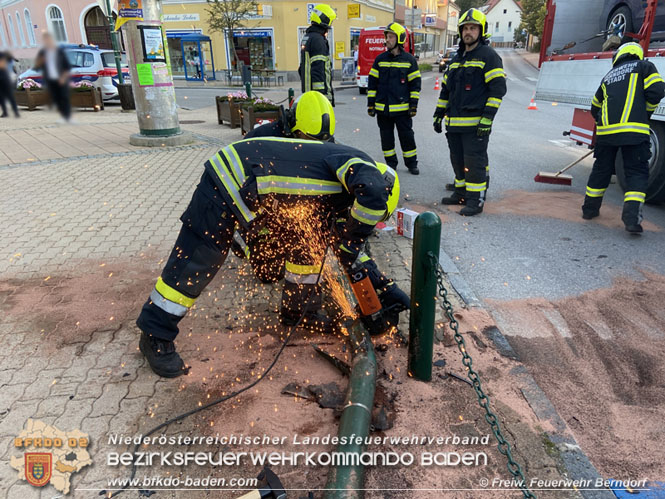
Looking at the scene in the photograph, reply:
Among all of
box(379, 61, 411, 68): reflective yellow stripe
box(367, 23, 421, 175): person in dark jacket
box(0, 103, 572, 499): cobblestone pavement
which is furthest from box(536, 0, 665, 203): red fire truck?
box(0, 103, 572, 499): cobblestone pavement

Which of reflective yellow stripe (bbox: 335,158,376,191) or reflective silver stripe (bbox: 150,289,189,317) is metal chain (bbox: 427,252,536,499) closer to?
reflective yellow stripe (bbox: 335,158,376,191)

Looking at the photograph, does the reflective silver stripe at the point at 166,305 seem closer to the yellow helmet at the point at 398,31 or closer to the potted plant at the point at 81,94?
the potted plant at the point at 81,94

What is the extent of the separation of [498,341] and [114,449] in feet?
7.90

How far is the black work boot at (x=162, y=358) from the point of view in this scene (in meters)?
2.79

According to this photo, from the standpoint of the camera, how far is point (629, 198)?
4945 mm

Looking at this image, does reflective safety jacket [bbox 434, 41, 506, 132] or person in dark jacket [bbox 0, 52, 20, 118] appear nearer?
person in dark jacket [bbox 0, 52, 20, 118]

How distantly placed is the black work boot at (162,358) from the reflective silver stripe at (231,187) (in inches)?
36.0

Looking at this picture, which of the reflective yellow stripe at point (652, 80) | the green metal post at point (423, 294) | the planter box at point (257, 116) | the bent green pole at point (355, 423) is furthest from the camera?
the planter box at point (257, 116)

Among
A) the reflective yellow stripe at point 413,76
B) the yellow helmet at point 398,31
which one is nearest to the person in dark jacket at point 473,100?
the reflective yellow stripe at point 413,76

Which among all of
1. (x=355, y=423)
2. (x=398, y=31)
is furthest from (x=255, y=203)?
(x=398, y=31)

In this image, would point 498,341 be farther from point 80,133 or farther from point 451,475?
point 80,133

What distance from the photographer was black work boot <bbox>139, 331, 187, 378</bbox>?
2795mm

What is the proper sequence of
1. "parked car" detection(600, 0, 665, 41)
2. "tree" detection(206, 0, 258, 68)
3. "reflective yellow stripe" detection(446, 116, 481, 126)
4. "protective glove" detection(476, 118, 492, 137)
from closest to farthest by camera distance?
1. "protective glove" detection(476, 118, 492, 137)
2. "reflective yellow stripe" detection(446, 116, 481, 126)
3. "parked car" detection(600, 0, 665, 41)
4. "tree" detection(206, 0, 258, 68)

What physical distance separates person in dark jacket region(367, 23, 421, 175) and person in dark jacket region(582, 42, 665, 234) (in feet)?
8.27
